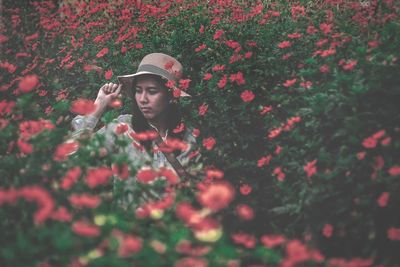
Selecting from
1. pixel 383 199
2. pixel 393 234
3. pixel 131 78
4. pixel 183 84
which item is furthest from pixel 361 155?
pixel 131 78

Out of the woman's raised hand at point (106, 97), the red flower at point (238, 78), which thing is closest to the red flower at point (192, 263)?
the red flower at point (238, 78)

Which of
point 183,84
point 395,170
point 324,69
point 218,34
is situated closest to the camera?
point 395,170

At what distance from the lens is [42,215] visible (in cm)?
169

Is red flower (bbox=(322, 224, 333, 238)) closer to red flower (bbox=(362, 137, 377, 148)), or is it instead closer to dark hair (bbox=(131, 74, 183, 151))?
red flower (bbox=(362, 137, 377, 148))

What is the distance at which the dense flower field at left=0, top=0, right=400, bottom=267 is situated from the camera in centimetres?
178

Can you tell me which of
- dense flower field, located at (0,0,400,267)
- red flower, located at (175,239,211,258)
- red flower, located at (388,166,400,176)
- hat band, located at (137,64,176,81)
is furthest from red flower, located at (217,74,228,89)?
red flower, located at (175,239,211,258)

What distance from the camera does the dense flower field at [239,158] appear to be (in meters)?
1.78

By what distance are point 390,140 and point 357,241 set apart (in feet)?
1.62

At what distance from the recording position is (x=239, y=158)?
3.49 metres

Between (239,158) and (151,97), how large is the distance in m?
0.67

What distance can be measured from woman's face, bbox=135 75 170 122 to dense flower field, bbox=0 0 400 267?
184 millimetres

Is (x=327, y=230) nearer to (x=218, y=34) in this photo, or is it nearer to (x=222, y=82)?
(x=222, y=82)

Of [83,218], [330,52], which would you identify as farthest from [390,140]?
[83,218]

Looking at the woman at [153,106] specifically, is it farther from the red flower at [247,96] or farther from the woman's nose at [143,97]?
the red flower at [247,96]
